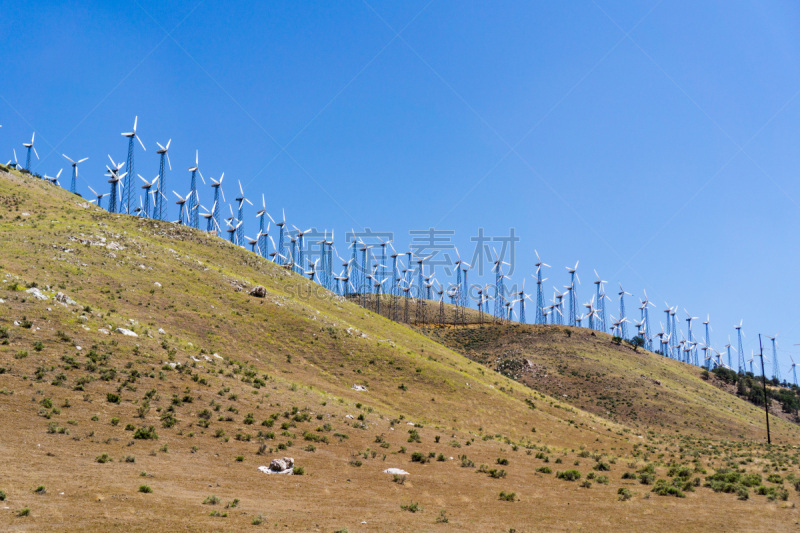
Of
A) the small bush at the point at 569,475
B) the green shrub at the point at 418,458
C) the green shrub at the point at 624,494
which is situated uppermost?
the green shrub at the point at 418,458

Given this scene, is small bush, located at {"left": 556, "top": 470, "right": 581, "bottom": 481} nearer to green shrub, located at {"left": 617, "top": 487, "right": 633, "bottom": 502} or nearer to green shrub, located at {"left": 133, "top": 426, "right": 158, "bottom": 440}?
green shrub, located at {"left": 617, "top": 487, "right": 633, "bottom": 502}

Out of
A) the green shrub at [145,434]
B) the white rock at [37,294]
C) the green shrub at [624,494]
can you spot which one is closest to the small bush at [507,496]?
the green shrub at [624,494]

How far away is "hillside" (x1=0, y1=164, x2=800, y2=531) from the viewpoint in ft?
77.7

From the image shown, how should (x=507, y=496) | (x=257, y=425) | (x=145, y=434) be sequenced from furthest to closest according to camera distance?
1. (x=257, y=425)
2. (x=145, y=434)
3. (x=507, y=496)

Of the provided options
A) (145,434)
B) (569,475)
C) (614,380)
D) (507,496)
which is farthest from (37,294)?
(614,380)

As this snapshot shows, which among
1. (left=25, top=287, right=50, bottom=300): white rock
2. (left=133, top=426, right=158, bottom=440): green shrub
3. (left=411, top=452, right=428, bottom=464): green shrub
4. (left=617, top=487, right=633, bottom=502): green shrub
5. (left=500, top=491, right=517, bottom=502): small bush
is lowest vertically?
(left=617, top=487, right=633, bottom=502): green shrub

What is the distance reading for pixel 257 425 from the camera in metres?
38.8

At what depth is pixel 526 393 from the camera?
8181 centimetres

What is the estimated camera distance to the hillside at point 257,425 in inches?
933

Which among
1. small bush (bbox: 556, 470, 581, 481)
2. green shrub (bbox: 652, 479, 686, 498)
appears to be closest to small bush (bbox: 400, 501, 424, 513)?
small bush (bbox: 556, 470, 581, 481)

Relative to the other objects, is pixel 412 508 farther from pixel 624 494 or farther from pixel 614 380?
pixel 614 380

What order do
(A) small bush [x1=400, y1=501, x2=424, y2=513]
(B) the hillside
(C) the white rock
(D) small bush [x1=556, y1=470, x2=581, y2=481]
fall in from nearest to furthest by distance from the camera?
(B) the hillside < (A) small bush [x1=400, y1=501, x2=424, y2=513] < (D) small bush [x1=556, y1=470, x2=581, y2=481] < (C) the white rock

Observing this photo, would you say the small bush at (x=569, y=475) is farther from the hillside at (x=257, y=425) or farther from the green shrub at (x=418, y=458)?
the green shrub at (x=418, y=458)

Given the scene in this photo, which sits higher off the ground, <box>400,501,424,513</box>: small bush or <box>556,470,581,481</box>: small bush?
<box>400,501,424,513</box>: small bush
